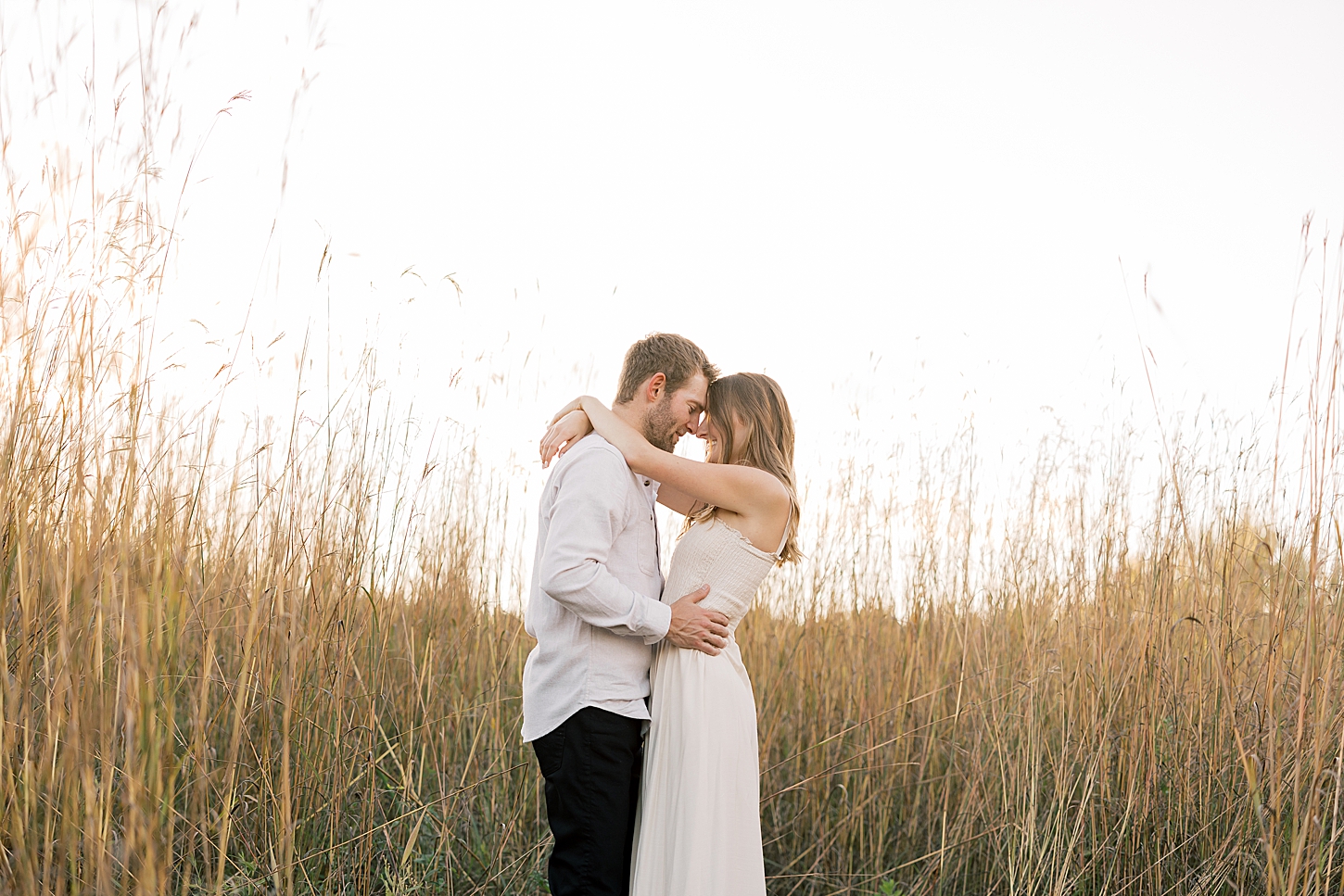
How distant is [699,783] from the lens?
1.93 meters

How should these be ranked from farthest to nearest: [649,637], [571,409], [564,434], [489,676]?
[489,676] → [571,409] → [564,434] → [649,637]

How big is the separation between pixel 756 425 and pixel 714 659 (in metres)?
0.55

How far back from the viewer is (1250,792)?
2.07m

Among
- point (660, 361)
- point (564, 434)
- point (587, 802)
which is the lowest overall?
point (587, 802)

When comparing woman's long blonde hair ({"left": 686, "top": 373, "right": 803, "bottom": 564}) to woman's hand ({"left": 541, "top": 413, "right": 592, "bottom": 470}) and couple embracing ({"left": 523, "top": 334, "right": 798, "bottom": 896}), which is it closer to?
couple embracing ({"left": 523, "top": 334, "right": 798, "bottom": 896})

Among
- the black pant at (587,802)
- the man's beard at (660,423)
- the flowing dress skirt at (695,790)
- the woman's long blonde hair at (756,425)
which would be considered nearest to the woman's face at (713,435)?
the woman's long blonde hair at (756,425)

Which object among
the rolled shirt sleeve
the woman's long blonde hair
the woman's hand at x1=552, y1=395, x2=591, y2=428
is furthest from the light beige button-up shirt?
the woman's long blonde hair

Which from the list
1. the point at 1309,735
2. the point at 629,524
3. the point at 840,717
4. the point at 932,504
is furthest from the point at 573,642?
the point at 932,504

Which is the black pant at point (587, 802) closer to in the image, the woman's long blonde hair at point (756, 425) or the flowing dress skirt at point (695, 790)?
the flowing dress skirt at point (695, 790)

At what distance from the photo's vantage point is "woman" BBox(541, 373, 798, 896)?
1934 mm

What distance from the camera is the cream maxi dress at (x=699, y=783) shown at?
192 cm

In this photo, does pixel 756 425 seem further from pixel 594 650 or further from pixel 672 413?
pixel 594 650

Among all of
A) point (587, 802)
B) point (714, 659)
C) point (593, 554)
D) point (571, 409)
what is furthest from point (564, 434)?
point (587, 802)

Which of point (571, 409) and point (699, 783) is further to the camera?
point (571, 409)
